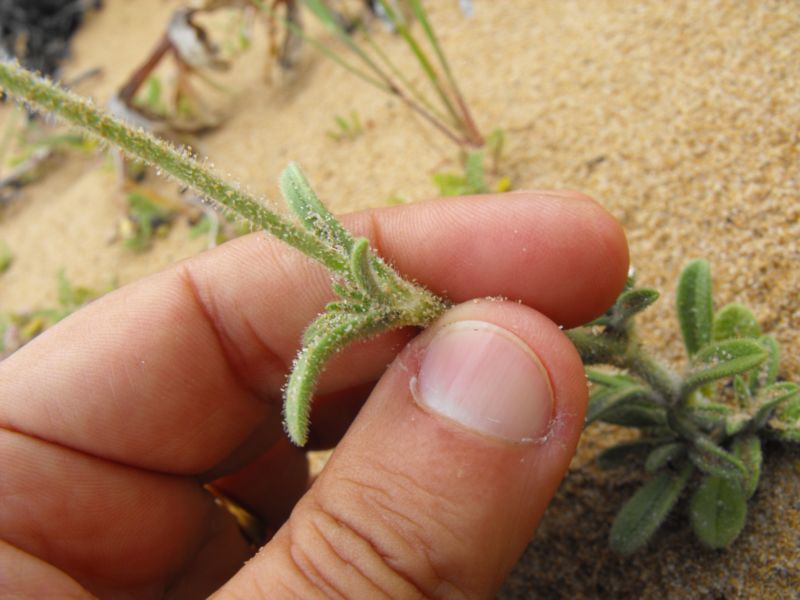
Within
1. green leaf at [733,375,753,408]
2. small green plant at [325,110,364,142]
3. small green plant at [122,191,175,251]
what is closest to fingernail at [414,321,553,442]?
green leaf at [733,375,753,408]

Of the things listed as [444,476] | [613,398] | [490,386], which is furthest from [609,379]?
[444,476]

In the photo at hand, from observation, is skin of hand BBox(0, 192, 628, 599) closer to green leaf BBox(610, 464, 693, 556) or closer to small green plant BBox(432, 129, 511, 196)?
green leaf BBox(610, 464, 693, 556)

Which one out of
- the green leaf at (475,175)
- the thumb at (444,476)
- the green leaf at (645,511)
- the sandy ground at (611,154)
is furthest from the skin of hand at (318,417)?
the green leaf at (475,175)

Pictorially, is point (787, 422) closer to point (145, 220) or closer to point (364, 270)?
point (364, 270)

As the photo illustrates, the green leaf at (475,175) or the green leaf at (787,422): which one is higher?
the green leaf at (475,175)

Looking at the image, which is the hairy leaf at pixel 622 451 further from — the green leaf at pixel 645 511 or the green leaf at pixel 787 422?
the green leaf at pixel 787 422

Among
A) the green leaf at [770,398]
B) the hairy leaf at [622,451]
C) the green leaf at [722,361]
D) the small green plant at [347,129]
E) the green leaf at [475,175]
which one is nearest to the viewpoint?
the green leaf at [722,361]

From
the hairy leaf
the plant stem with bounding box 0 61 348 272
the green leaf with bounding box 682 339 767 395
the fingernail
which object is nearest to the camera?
the plant stem with bounding box 0 61 348 272
